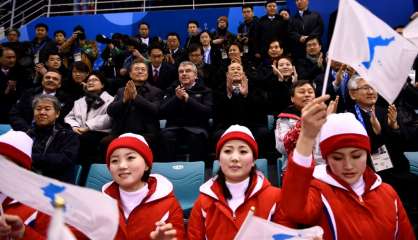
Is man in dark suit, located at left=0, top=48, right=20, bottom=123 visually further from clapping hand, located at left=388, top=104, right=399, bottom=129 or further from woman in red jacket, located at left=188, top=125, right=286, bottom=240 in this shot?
clapping hand, located at left=388, top=104, right=399, bottom=129

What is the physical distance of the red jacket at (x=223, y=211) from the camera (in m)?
2.98

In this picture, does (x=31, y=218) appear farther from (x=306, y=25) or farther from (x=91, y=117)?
(x=306, y=25)

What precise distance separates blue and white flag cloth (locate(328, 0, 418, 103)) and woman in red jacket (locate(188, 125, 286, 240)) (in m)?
0.96

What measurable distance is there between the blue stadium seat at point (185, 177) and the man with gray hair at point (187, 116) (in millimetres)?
704

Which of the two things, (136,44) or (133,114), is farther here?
(136,44)

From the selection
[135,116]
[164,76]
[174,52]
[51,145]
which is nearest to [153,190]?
[51,145]

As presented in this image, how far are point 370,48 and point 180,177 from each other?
253 centimetres

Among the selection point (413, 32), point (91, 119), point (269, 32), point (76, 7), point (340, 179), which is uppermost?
point (76, 7)

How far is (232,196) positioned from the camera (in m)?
3.13

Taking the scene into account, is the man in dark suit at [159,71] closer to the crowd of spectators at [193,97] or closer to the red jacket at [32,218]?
the crowd of spectators at [193,97]

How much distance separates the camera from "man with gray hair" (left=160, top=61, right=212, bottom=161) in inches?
213

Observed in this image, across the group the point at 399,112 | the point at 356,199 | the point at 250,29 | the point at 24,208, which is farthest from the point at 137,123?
the point at 250,29

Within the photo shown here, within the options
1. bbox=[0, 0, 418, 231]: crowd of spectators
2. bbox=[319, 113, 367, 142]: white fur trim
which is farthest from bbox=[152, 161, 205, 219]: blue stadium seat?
bbox=[319, 113, 367, 142]: white fur trim

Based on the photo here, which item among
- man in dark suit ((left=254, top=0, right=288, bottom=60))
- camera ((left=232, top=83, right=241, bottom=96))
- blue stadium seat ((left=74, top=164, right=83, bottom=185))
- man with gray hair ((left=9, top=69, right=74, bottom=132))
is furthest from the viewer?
man in dark suit ((left=254, top=0, right=288, bottom=60))
